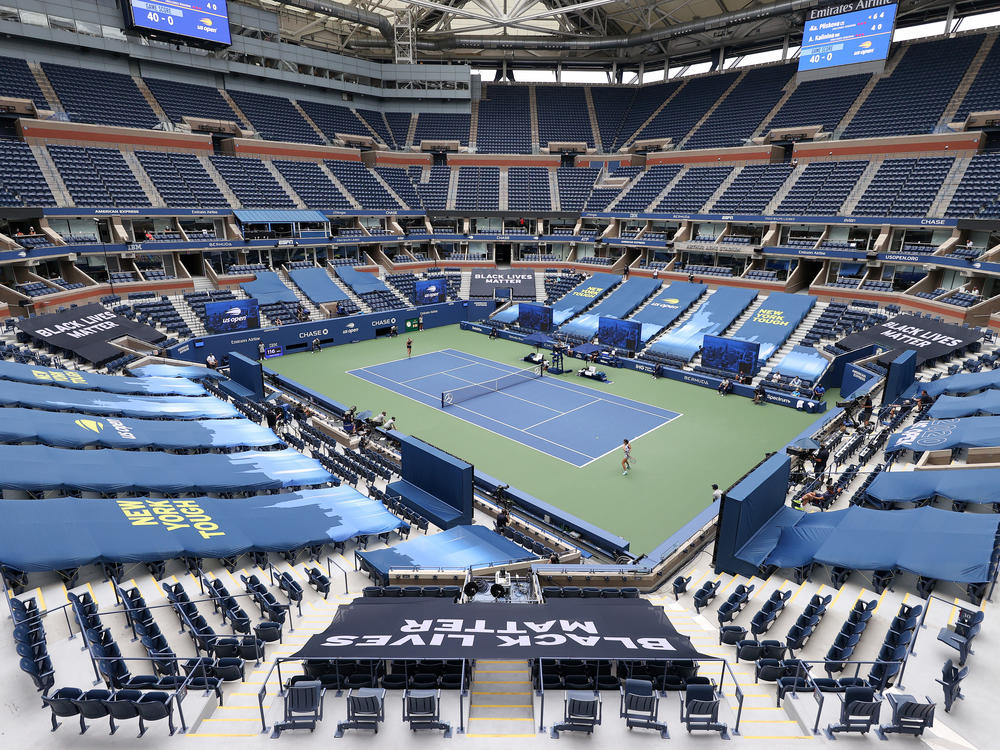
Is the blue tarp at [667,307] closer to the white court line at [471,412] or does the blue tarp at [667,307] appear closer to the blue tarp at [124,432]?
the white court line at [471,412]

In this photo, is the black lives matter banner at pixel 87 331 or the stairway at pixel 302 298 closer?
the black lives matter banner at pixel 87 331

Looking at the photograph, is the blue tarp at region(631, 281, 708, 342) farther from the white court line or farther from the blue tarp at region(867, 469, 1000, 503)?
the blue tarp at region(867, 469, 1000, 503)

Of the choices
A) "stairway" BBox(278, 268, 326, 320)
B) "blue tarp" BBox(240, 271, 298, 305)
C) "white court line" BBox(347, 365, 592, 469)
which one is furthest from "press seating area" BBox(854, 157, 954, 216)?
"blue tarp" BBox(240, 271, 298, 305)

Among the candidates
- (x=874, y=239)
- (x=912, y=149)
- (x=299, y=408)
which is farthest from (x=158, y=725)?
(x=912, y=149)

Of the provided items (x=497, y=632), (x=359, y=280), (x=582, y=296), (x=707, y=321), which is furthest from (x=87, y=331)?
(x=707, y=321)

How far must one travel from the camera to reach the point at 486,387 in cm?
3216

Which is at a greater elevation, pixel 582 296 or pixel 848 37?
pixel 848 37

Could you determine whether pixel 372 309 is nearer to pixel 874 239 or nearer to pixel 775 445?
pixel 775 445

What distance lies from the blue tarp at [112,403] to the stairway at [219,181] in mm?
27218

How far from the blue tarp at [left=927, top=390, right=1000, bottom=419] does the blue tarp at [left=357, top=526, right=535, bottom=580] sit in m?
15.7

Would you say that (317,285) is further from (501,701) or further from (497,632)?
(501,701)

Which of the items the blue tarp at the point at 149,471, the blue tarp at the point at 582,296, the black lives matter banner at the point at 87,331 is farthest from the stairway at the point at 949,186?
the black lives matter banner at the point at 87,331

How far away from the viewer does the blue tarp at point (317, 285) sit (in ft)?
142

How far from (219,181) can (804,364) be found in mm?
45130
